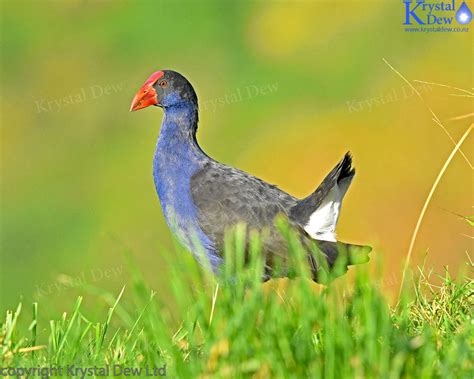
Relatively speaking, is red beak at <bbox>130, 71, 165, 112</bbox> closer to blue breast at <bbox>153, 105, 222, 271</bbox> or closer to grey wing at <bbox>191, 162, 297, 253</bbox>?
blue breast at <bbox>153, 105, 222, 271</bbox>

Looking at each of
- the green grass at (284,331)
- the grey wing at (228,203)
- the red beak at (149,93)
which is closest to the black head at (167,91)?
the red beak at (149,93)

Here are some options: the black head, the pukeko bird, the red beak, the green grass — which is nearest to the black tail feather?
the pukeko bird

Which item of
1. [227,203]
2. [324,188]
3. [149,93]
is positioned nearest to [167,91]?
[149,93]

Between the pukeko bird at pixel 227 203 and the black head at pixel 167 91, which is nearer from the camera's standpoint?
the pukeko bird at pixel 227 203

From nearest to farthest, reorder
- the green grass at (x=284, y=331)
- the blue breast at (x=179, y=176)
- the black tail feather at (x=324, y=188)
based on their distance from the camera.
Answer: the green grass at (x=284, y=331) → the black tail feather at (x=324, y=188) → the blue breast at (x=179, y=176)

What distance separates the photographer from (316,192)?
15.1 feet

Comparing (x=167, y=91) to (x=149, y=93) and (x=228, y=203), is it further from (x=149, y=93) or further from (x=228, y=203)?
(x=228, y=203)

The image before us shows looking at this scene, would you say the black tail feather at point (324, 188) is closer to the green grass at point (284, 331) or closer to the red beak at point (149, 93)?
the red beak at point (149, 93)

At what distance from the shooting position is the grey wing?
15.2 ft

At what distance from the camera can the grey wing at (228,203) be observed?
4645 millimetres

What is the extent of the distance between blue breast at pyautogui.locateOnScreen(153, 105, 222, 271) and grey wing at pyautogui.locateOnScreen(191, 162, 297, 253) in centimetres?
4

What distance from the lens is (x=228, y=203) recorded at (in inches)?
185

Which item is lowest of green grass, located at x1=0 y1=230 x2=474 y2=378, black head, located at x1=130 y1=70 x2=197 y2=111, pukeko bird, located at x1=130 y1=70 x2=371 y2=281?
green grass, located at x1=0 y1=230 x2=474 y2=378

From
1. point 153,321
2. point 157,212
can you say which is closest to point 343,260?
point 153,321
